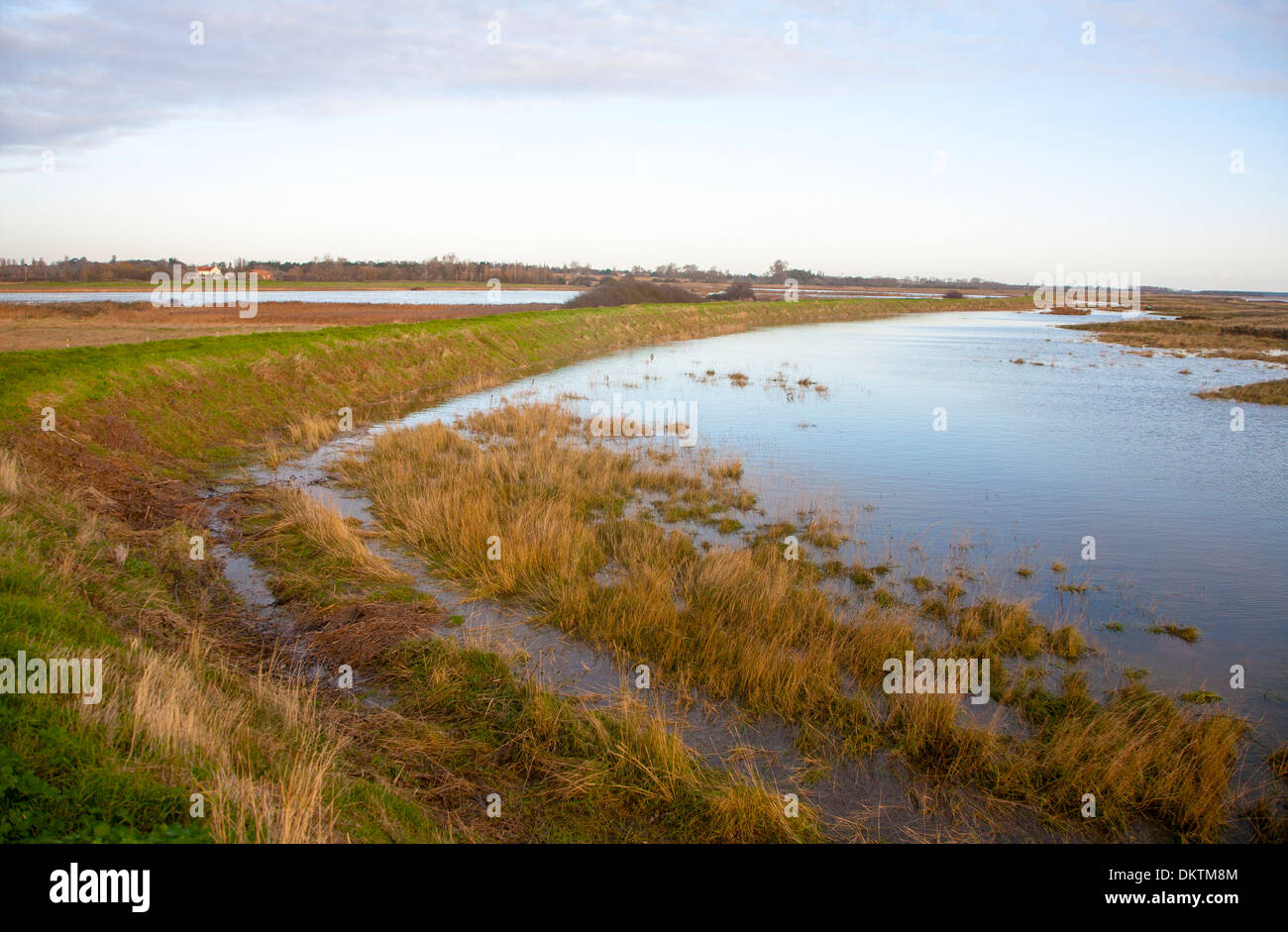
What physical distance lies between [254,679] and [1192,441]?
20.5m

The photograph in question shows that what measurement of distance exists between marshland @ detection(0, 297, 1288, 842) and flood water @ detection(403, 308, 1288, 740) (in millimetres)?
84

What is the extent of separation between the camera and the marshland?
473cm

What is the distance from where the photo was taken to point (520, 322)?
38906mm

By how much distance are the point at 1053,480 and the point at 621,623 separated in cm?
1051

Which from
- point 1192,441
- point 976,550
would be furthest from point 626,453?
point 1192,441

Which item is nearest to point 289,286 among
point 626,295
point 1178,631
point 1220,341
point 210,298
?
point 210,298

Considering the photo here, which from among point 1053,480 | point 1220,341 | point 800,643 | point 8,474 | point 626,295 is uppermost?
point 626,295

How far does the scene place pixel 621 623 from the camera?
291 inches

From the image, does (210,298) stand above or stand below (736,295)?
below

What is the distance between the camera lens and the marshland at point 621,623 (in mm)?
4730

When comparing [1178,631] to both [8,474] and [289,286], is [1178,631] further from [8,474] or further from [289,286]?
[289,286]

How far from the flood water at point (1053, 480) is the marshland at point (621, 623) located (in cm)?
8

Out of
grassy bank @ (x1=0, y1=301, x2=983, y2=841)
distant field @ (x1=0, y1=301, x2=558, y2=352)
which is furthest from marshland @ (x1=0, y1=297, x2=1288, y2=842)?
distant field @ (x1=0, y1=301, x2=558, y2=352)
